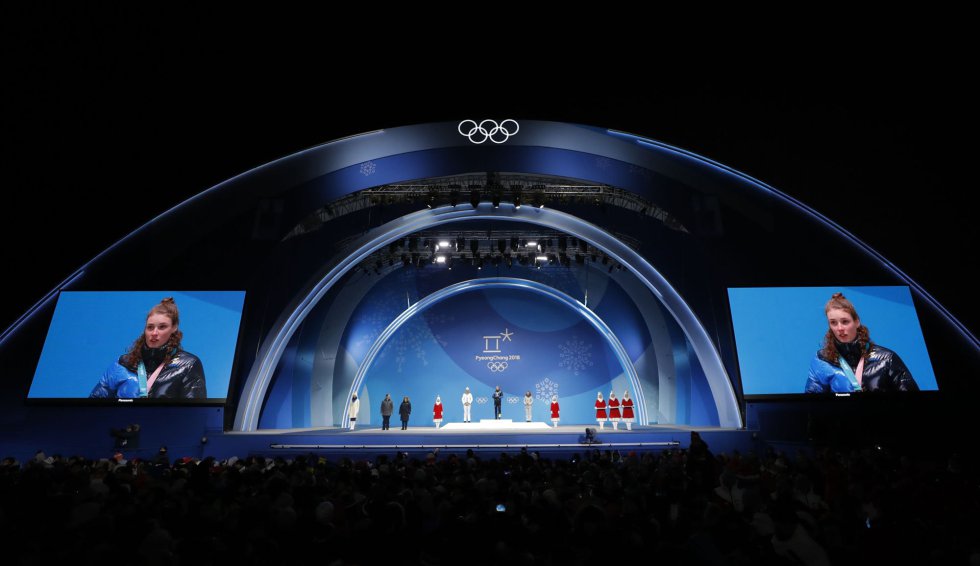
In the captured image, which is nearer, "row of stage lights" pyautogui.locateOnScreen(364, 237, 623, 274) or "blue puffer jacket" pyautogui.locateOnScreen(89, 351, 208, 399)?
"blue puffer jacket" pyautogui.locateOnScreen(89, 351, 208, 399)

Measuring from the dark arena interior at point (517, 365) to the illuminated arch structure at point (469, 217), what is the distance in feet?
0.31

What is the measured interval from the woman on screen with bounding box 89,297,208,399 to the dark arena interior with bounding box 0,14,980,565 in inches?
2.6

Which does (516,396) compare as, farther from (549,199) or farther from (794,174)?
(794,174)

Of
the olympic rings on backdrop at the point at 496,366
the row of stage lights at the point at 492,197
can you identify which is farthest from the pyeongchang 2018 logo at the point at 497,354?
the row of stage lights at the point at 492,197

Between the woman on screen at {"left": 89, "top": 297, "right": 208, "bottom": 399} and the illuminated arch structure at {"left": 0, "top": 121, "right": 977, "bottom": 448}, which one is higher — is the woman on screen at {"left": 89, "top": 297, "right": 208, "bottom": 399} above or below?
below

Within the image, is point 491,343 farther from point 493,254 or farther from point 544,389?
point 493,254

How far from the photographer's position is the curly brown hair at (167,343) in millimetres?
15133

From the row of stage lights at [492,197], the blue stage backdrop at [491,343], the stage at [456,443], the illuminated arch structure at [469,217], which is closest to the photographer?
the stage at [456,443]

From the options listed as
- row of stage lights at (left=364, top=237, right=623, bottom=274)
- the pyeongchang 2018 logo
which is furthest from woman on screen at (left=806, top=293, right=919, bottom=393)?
the pyeongchang 2018 logo

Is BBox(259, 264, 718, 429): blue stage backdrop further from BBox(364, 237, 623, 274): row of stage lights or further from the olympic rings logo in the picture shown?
the olympic rings logo

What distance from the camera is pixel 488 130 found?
14.4 m

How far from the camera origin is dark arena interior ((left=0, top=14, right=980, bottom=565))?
4.36 metres

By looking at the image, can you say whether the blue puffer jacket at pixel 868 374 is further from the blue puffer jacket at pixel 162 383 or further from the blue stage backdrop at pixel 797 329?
the blue puffer jacket at pixel 162 383

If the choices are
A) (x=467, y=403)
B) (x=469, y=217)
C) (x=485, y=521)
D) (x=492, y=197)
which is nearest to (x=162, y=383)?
(x=469, y=217)
